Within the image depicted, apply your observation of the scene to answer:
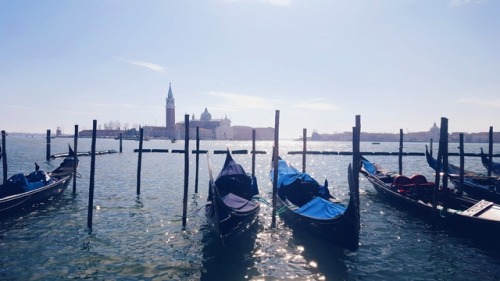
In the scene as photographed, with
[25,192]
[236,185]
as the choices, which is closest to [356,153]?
[236,185]

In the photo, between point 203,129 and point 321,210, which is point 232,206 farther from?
point 203,129

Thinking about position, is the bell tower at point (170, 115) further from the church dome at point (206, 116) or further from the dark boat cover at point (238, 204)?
the dark boat cover at point (238, 204)

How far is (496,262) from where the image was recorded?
7.82 meters

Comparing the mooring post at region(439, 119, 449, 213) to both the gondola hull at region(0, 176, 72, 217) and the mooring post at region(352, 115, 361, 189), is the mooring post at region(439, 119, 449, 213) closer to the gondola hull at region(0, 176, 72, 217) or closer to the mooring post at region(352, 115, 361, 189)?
the mooring post at region(352, 115, 361, 189)

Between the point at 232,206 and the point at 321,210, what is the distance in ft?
8.64

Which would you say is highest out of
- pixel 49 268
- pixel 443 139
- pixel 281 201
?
pixel 443 139

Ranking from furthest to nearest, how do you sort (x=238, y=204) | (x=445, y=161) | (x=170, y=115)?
(x=170, y=115)
(x=445, y=161)
(x=238, y=204)

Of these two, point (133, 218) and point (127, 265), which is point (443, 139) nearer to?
point (127, 265)

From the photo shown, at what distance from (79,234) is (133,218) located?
7.07 ft

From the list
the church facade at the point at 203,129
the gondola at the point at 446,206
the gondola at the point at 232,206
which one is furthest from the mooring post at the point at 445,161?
the church facade at the point at 203,129

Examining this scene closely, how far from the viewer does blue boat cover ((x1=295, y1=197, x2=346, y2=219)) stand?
28.6ft

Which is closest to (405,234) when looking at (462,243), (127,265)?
(462,243)

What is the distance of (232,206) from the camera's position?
372 inches

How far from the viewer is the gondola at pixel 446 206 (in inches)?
348
